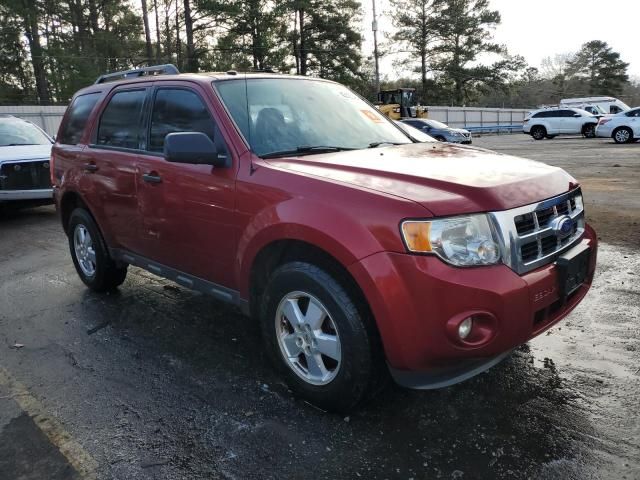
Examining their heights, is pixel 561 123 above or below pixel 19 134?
above

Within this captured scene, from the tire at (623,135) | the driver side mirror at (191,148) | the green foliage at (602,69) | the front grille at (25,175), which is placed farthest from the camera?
the green foliage at (602,69)

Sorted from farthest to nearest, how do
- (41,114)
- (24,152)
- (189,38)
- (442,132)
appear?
1. (189,38)
2. (41,114)
3. (442,132)
4. (24,152)

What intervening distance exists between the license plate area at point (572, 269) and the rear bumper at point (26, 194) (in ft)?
29.0

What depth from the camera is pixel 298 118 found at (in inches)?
143

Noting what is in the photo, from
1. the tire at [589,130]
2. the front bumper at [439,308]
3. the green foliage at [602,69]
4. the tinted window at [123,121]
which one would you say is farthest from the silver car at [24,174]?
the green foliage at [602,69]

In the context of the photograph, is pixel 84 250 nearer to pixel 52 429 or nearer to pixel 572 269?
pixel 52 429

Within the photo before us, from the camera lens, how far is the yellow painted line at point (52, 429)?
101 inches

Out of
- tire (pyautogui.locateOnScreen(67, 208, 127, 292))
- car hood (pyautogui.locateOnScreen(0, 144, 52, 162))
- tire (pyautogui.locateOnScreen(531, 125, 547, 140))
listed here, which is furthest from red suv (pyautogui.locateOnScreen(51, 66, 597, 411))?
tire (pyautogui.locateOnScreen(531, 125, 547, 140))

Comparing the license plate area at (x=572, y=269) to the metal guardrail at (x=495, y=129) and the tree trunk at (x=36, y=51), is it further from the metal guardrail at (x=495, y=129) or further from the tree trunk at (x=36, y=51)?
the metal guardrail at (x=495, y=129)

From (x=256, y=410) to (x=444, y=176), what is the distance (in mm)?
1646

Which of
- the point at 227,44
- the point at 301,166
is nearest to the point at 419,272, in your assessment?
the point at 301,166

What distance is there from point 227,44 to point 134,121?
33.2m

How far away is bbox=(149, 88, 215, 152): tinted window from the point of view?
356 cm

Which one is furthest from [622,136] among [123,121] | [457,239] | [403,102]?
[457,239]
